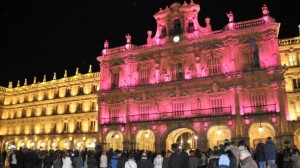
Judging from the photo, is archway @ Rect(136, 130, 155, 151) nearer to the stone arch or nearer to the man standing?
the stone arch

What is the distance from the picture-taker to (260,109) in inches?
1232

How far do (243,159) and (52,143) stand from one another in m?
47.5

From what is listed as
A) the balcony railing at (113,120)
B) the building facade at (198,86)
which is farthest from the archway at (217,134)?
the balcony railing at (113,120)

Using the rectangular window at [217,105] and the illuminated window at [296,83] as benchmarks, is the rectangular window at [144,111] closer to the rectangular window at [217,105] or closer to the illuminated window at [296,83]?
the rectangular window at [217,105]

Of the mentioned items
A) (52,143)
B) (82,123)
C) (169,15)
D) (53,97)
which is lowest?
(52,143)

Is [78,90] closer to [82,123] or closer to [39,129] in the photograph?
[82,123]

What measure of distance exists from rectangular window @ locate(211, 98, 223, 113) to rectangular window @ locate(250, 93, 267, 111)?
3319mm

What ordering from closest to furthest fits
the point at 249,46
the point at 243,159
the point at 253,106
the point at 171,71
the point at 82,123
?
the point at 243,159 → the point at 253,106 → the point at 249,46 → the point at 171,71 → the point at 82,123

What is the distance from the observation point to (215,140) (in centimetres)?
3494

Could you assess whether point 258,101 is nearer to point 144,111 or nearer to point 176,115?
point 176,115

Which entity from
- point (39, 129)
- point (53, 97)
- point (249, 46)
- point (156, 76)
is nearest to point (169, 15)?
point (156, 76)

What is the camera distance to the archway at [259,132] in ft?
104

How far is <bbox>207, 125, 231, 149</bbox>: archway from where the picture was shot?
109ft

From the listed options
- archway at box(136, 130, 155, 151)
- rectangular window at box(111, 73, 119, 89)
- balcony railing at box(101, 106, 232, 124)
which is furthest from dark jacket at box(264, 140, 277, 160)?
rectangular window at box(111, 73, 119, 89)
